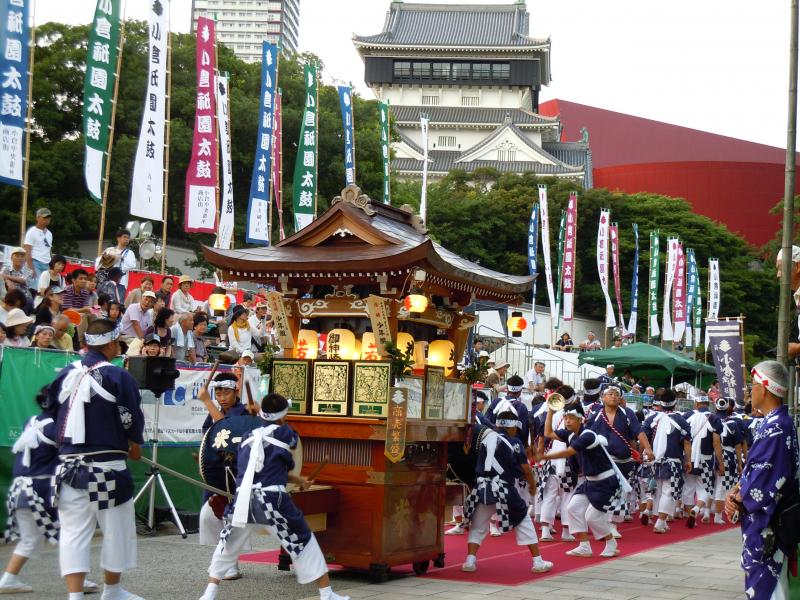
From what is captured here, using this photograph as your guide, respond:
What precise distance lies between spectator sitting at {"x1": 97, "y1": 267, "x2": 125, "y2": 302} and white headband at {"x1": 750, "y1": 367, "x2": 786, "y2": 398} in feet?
30.8

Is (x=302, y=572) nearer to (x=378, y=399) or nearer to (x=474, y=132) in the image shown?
(x=378, y=399)

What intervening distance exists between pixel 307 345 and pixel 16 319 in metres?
3.13

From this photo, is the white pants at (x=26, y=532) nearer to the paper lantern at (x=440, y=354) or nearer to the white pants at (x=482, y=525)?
the white pants at (x=482, y=525)

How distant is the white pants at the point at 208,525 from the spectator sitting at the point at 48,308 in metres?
3.81

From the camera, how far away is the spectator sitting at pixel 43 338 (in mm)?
10815

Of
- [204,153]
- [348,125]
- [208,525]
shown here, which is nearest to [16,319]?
[208,525]

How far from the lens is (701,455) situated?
640 inches

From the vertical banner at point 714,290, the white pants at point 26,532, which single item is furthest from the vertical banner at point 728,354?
the vertical banner at point 714,290

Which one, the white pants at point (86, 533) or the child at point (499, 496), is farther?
the child at point (499, 496)

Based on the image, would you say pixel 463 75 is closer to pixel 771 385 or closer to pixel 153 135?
pixel 153 135

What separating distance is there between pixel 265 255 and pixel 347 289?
0.87 m

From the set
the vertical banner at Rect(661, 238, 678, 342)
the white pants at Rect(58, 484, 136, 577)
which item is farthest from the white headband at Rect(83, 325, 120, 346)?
the vertical banner at Rect(661, 238, 678, 342)

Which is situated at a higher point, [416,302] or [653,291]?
[653,291]

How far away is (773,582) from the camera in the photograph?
21.1 ft
